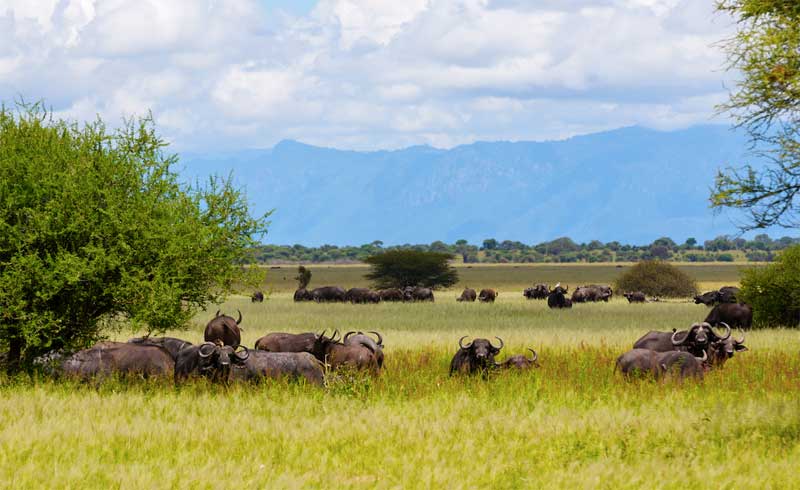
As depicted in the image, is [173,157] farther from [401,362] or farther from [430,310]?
[430,310]

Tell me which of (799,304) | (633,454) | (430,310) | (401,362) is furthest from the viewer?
(430,310)

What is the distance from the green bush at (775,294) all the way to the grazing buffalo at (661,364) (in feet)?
64.9

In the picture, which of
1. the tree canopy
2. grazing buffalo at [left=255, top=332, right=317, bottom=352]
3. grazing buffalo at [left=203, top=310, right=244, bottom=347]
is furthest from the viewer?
the tree canopy

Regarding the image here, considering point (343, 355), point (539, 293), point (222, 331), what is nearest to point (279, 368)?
point (343, 355)

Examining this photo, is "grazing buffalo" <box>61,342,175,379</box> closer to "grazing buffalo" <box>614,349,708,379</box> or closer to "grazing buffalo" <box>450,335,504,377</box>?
"grazing buffalo" <box>450,335,504,377</box>

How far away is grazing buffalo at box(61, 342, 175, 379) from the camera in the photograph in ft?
65.7

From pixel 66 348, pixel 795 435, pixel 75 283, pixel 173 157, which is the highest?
pixel 173 157

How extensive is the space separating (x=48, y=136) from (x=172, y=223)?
3.28 m

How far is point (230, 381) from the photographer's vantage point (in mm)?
19203

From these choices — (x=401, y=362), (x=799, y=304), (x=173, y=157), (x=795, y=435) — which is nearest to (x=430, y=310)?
(x=799, y=304)

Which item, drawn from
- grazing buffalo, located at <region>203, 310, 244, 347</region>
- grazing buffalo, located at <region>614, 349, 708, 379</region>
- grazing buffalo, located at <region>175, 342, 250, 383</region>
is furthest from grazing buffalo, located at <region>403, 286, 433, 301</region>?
grazing buffalo, located at <region>175, 342, 250, 383</region>

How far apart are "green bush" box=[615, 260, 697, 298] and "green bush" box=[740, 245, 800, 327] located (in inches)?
1790

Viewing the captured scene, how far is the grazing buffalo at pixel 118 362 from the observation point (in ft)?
65.7

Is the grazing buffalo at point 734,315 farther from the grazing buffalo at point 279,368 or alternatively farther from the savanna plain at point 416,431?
the grazing buffalo at point 279,368
